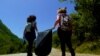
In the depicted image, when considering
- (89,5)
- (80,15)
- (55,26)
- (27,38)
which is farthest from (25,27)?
(80,15)

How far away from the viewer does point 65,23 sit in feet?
45.5

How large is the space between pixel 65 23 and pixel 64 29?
366 mm

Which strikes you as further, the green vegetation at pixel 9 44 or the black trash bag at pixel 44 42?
the green vegetation at pixel 9 44

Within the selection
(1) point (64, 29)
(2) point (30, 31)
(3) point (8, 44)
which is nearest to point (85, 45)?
(2) point (30, 31)

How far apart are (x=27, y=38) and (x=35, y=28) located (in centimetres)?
52

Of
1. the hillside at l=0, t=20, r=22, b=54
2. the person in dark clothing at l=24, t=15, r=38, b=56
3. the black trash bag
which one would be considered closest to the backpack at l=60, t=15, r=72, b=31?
the black trash bag

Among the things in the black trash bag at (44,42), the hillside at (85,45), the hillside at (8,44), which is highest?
the black trash bag at (44,42)

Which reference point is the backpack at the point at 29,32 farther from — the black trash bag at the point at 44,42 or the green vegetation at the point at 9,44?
the green vegetation at the point at 9,44

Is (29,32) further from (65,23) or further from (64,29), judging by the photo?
(64,29)

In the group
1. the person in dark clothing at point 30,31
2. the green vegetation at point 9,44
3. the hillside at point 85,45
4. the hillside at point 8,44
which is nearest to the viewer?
the person in dark clothing at point 30,31

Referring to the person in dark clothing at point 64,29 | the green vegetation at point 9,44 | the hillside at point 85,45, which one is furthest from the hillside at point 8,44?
the person in dark clothing at point 64,29

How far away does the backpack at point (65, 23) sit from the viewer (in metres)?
13.6

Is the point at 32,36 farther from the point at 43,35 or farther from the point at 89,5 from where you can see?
the point at 89,5

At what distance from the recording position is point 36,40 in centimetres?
1432
